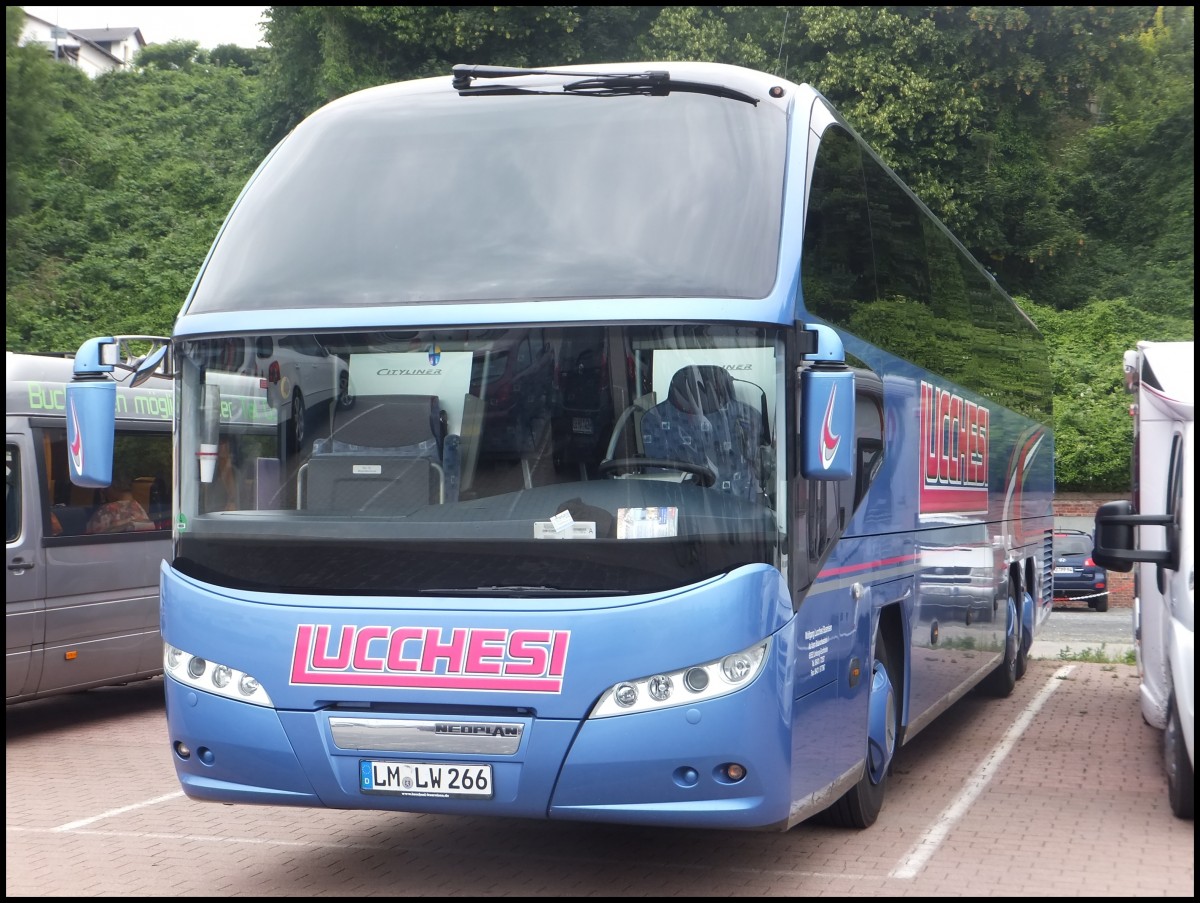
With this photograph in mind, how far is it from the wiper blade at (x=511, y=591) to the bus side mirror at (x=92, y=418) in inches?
64.8

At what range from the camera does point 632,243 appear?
6.12 m

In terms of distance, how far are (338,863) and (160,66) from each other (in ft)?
178

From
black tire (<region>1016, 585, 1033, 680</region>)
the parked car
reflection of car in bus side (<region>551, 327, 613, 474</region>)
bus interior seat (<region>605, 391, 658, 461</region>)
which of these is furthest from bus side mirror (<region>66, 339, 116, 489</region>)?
the parked car

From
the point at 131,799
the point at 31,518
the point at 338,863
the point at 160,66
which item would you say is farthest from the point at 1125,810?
the point at 160,66

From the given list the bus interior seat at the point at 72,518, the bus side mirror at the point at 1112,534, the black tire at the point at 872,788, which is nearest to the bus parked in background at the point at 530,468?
the black tire at the point at 872,788

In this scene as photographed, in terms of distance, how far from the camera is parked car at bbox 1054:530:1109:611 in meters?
26.0

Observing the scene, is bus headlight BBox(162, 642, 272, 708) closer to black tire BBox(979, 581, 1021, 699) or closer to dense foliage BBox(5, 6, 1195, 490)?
black tire BBox(979, 581, 1021, 699)

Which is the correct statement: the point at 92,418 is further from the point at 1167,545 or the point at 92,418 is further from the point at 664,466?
the point at 1167,545

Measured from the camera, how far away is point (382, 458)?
6.16 metres

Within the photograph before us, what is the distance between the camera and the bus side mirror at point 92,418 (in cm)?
639

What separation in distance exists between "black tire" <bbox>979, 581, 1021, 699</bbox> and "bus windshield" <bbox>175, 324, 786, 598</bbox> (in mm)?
7965

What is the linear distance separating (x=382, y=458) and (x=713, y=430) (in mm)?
1412

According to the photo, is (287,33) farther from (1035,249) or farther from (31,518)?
(31,518)

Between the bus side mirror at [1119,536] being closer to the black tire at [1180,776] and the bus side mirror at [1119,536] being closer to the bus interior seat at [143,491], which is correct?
the black tire at [1180,776]
